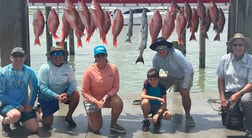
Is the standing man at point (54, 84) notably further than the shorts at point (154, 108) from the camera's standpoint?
No

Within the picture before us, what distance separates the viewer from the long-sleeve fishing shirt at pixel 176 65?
5492 millimetres

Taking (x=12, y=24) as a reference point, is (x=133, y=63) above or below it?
below

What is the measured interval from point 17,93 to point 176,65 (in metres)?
2.31

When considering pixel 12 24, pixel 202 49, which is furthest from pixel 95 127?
pixel 202 49

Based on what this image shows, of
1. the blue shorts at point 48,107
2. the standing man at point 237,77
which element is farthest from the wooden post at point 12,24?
the standing man at point 237,77

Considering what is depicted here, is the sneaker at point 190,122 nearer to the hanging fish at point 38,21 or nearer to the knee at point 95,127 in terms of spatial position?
the knee at point 95,127

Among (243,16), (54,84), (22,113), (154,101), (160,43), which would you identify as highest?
(243,16)

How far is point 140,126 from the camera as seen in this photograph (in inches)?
216

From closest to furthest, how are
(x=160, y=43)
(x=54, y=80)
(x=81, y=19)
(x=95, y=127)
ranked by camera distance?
(x=95, y=127) → (x=54, y=80) → (x=160, y=43) → (x=81, y=19)

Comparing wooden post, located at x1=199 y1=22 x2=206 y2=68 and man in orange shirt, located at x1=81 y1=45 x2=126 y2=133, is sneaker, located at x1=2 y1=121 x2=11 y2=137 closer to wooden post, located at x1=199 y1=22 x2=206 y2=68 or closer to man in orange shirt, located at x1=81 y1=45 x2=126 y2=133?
man in orange shirt, located at x1=81 y1=45 x2=126 y2=133

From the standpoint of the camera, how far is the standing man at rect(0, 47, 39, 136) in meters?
4.99

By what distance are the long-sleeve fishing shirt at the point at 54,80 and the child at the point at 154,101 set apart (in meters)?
1.04

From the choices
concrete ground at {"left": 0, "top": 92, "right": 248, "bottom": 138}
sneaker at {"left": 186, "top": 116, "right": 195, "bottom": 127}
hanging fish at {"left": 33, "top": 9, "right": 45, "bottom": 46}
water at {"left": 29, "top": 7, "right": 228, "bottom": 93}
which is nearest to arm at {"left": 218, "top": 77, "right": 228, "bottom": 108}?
concrete ground at {"left": 0, "top": 92, "right": 248, "bottom": 138}

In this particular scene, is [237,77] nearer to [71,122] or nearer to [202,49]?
[71,122]
